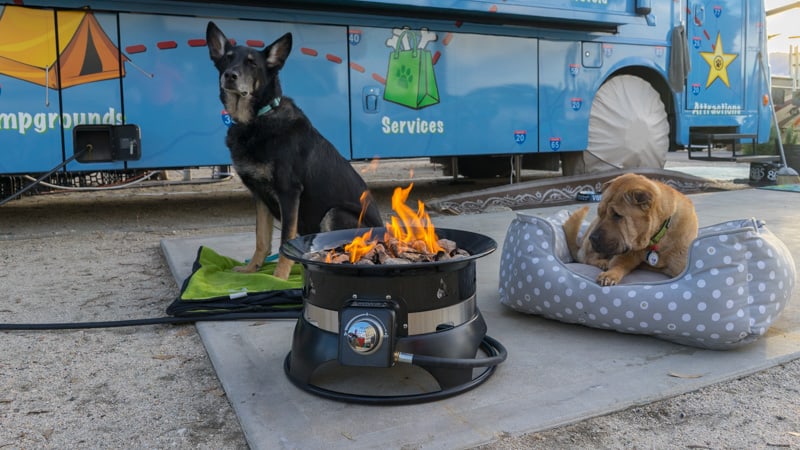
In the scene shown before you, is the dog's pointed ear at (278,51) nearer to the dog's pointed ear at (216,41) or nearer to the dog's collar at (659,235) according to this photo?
the dog's pointed ear at (216,41)

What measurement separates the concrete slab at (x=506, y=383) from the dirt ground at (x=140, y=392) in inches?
2.4

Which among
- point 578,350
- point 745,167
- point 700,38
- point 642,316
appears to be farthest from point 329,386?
point 745,167

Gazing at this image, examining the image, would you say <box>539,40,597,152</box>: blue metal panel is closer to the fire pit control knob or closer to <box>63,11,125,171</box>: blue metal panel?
<box>63,11,125,171</box>: blue metal panel

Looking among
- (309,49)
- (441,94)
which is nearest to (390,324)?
(309,49)

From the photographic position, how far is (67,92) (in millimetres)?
5648

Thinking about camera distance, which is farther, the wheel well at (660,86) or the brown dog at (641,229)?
the wheel well at (660,86)

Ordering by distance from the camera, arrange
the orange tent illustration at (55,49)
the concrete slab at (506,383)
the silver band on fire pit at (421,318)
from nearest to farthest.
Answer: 1. the concrete slab at (506,383)
2. the silver band on fire pit at (421,318)
3. the orange tent illustration at (55,49)

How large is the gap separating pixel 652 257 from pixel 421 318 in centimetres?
137

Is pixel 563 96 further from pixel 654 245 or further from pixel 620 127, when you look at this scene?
pixel 654 245

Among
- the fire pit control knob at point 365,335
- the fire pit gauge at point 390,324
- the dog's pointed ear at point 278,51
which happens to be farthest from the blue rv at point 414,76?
the fire pit control knob at point 365,335

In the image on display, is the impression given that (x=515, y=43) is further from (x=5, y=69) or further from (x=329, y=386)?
(x=329, y=386)

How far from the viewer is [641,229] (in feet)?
9.28

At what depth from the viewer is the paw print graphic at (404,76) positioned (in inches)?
280

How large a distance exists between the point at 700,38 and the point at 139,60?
24.7ft
